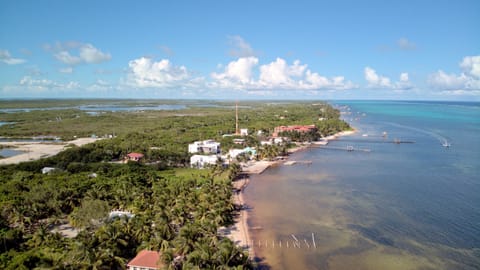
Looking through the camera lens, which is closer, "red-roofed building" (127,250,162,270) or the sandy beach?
"red-roofed building" (127,250,162,270)

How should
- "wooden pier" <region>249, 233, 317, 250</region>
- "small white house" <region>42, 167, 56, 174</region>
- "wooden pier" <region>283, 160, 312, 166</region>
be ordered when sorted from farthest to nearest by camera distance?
1. "wooden pier" <region>283, 160, 312, 166</region>
2. "small white house" <region>42, 167, 56, 174</region>
3. "wooden pier" <region>249, 233, 317, 250</region>

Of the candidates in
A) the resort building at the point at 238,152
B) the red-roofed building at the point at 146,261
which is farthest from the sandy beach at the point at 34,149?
the red-roofed building at the point at 146,261

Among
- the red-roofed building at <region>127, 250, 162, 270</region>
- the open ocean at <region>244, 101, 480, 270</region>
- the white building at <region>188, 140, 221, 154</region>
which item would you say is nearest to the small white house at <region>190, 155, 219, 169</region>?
the white building at <region>188, 140, 221, 154</region>

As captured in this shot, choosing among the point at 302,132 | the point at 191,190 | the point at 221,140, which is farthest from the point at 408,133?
the point at 191,190

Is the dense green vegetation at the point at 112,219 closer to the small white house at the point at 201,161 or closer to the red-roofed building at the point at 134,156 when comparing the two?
the small white house at the point at 201,161

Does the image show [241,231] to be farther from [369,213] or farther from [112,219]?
[369,213]

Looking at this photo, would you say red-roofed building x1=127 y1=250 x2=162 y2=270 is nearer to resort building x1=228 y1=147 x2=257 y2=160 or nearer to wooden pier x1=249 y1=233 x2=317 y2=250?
wooden pier x1=249 y1=233 x2=317 y2=250
